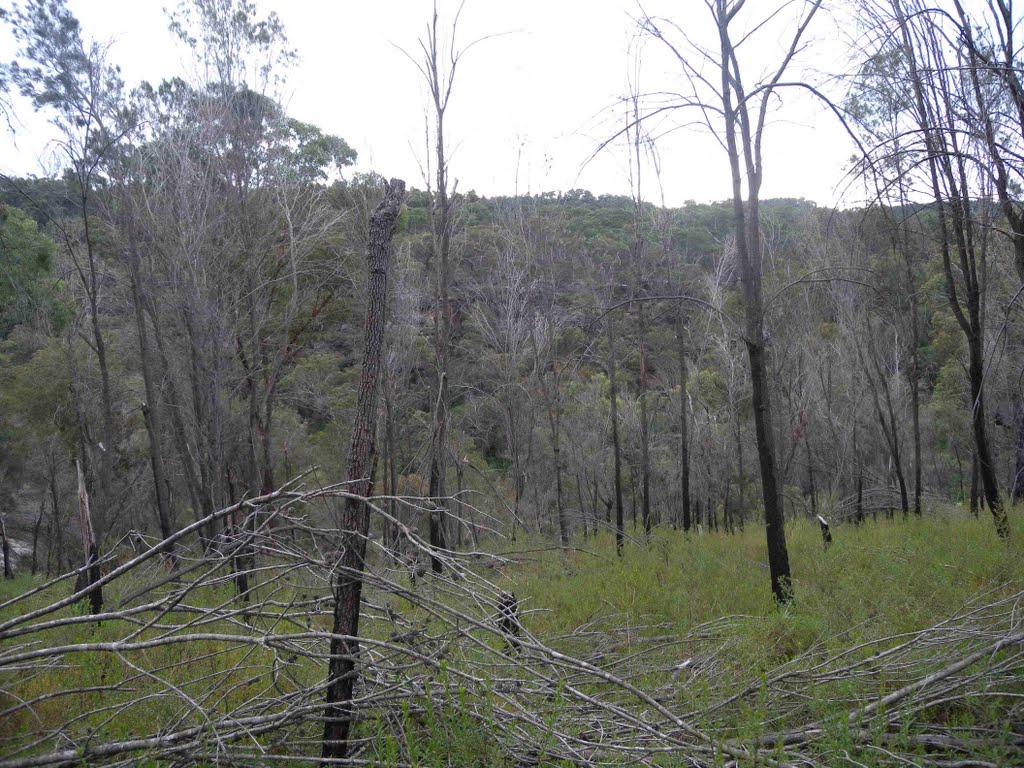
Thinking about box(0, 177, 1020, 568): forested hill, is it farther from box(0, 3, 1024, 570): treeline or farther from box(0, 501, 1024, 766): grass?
box(0, 501, 1024, 766): grass

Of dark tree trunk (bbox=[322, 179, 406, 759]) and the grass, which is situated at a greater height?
dark tree trunk (bbox=[322, 179, 406, 759])

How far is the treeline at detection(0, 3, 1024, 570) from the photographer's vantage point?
10.1m

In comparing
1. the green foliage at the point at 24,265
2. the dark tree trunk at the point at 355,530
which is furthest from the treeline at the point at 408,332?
the dark tree trunk at the point at 355,530

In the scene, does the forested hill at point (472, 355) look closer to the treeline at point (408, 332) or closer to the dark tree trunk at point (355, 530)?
the treeline at point (408, 332)

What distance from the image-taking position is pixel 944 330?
21.7m

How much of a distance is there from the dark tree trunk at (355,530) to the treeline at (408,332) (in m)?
1.54

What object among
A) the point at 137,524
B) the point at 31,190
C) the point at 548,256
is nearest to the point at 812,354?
the point at 548,256

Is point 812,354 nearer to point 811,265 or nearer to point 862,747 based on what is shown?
point 811,265

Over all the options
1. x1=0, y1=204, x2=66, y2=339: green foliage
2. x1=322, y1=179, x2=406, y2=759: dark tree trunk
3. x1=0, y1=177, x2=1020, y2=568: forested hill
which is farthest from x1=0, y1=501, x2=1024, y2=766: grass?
x1=0, y1=204, x2=66, y2=339: green foliage

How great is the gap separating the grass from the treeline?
1.26m

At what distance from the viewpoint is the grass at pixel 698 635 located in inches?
131

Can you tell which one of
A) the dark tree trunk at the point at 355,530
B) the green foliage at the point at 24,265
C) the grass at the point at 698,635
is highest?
the green foliage at the point at 24,265

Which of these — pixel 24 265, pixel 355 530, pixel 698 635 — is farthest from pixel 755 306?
pixel 24 265

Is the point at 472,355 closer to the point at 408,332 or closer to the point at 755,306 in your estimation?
the point at 408,332
